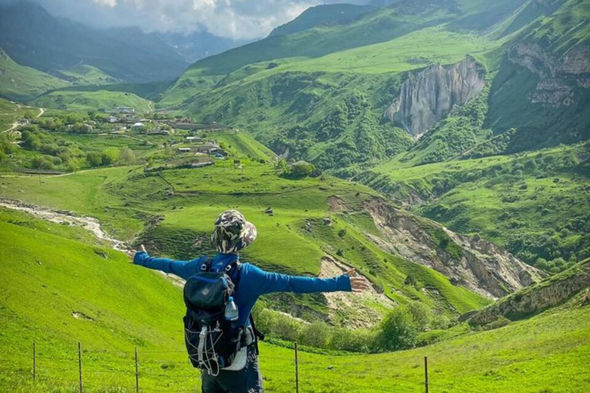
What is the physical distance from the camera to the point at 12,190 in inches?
7731

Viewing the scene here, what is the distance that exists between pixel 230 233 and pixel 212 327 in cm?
187

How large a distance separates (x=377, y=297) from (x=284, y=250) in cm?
2609

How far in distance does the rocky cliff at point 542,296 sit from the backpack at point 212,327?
72.9m

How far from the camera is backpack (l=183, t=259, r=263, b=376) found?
11.4 meters

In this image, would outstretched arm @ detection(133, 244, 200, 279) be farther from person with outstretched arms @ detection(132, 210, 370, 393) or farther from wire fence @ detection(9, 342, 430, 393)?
wire fence @ detection(9, 342, 430, 393)

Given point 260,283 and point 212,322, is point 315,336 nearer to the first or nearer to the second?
point 260,283

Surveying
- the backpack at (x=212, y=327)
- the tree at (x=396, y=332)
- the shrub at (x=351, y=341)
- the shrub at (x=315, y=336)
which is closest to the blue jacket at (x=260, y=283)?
the backpack at (x=212, y=327)

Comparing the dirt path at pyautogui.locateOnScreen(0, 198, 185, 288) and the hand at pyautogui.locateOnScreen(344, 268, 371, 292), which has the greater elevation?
the hand at pyautogui.locateOnScreen(344, 268, 371, 292)

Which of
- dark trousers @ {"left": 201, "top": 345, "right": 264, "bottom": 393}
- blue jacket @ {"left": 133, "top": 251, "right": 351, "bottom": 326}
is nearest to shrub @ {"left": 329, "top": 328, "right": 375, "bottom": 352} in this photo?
dark trousers @ {"left": 201, "top": 345, "right": 264, "bottom": 393}

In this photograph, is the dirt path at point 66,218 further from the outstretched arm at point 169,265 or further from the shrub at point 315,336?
the outstretched arm at point 169,265

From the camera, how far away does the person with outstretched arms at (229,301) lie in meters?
11.5

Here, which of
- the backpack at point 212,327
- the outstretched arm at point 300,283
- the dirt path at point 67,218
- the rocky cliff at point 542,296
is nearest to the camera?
the backpack at point 212,327

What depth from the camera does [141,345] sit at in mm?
63875

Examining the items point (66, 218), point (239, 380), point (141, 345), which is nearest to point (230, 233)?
point (239, 380)
